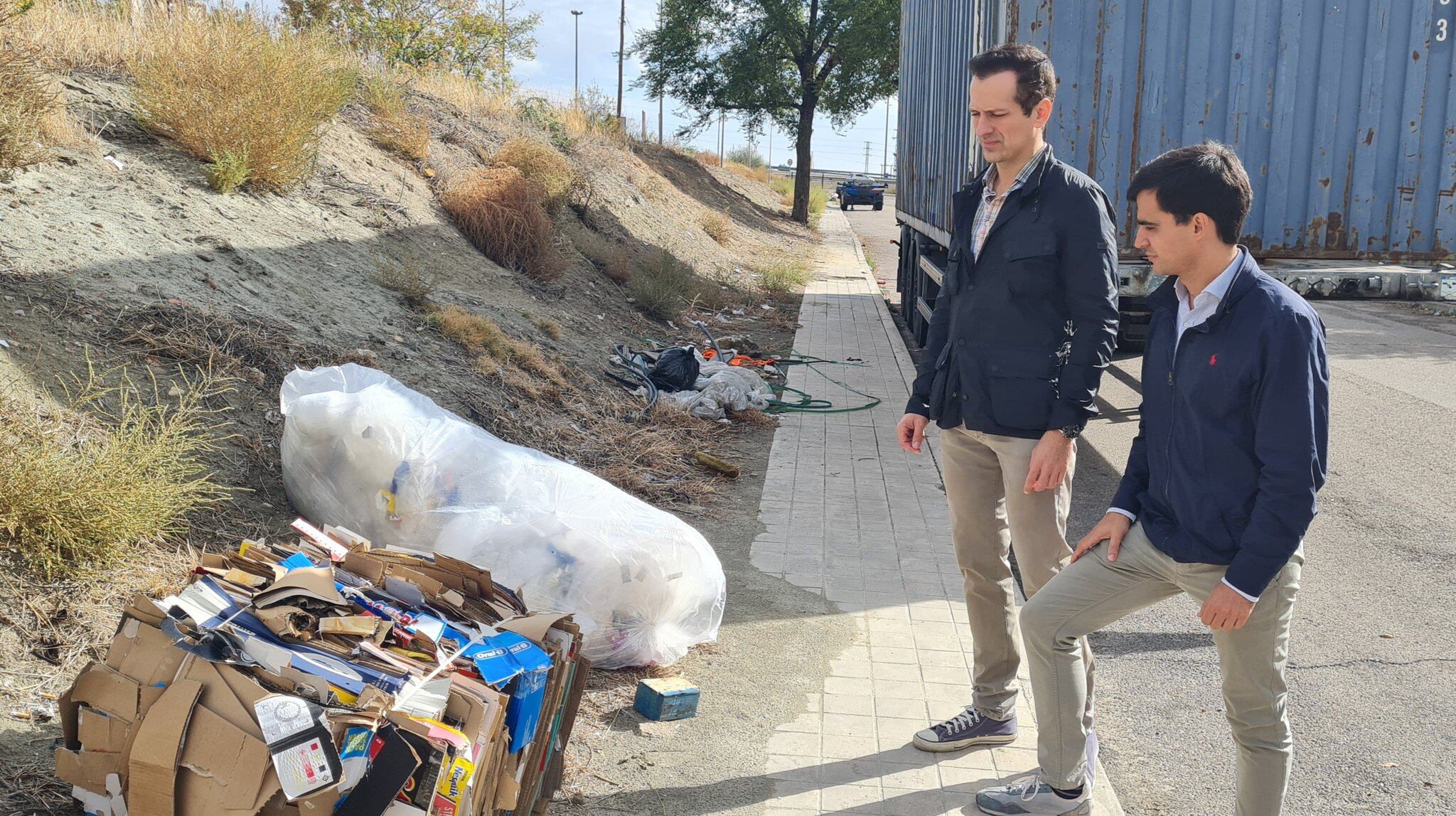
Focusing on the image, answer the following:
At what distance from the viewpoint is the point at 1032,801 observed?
292 cm

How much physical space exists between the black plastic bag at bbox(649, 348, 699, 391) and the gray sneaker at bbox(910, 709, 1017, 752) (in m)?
5.32

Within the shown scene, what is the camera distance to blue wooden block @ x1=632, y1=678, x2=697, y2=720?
11.7 feet

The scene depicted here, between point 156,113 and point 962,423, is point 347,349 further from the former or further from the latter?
point 962,423

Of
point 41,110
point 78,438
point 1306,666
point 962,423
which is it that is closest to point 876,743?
point 962,423

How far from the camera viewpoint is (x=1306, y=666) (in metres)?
4.25

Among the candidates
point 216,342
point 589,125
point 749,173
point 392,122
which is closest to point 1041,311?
point 216,342

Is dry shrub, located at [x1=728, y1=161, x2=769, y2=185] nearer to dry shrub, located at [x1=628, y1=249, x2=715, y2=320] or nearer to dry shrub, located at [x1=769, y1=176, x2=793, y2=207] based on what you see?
dry shrub, located at [x1=769, y1=176, x2=793, y2=207]

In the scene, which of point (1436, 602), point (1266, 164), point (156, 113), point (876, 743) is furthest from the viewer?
point (156, 113)

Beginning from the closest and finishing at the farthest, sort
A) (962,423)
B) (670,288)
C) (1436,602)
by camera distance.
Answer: (962,423), (1436,602), (670,288)

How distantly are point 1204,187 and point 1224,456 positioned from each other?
579mm

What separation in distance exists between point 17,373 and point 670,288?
8.65 meters

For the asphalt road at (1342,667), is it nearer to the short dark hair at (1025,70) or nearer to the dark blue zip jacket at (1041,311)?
the dark blue zip jacket at (1041,311)

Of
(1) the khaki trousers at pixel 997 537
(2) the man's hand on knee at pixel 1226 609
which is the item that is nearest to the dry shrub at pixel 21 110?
(1) the khaki trousers at pixel 997 537

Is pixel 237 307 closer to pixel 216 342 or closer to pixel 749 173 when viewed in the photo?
pixel 216 342
